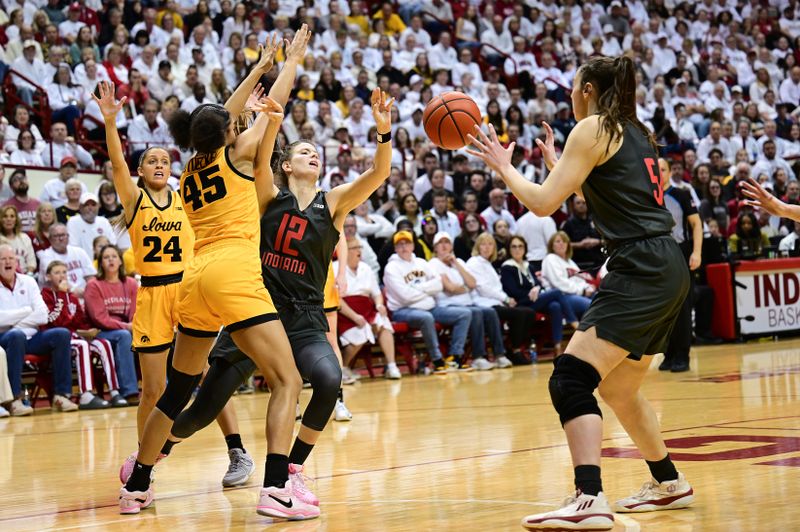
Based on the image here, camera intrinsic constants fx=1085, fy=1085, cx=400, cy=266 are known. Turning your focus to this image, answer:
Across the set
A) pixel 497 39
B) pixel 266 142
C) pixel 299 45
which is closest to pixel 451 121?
pixel 299 45

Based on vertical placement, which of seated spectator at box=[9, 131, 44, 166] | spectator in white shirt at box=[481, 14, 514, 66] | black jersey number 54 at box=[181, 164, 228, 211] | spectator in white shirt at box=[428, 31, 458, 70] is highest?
spectator in white shirt at box=[481, 14, 514, 66]

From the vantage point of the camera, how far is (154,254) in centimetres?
671

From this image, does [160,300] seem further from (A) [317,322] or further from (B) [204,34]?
(B) [204,34]

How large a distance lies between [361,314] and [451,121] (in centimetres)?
700

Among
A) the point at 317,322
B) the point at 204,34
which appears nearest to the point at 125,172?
the point at 317,322

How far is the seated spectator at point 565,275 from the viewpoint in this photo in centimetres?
1473

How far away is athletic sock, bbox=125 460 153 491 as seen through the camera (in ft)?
17.9

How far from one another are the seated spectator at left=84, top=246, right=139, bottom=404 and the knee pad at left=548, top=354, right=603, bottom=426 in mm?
7846

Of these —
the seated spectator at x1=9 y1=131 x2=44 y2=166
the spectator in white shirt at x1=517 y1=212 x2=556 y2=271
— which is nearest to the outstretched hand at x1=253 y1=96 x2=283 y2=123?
the seated spectator at x1=9 y1=131 x2=44 y2=166

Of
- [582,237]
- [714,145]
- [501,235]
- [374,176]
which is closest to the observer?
[374,176]

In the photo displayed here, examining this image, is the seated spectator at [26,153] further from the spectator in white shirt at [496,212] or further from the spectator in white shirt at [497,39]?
the spectator in white shirt at [497,39]

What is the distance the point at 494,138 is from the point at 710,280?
1156 cm

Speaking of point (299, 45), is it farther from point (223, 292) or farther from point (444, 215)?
point (444, 215)

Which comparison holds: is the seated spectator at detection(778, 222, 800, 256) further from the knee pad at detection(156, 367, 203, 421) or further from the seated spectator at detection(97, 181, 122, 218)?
the knee pad at detection(156, 367, 203, 421)
